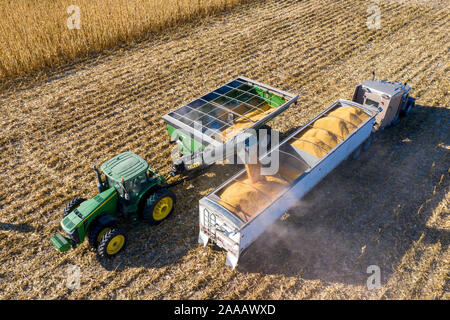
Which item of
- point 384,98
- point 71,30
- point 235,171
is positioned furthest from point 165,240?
point 71,30

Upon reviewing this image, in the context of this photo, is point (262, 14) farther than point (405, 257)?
Yes

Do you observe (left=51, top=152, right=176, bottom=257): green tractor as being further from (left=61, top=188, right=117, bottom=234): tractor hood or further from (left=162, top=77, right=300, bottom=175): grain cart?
(left=162, top=77, right=300, bottom=175): grain cart

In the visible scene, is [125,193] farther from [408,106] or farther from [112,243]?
[408,106]

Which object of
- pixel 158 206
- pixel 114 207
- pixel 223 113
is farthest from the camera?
pixel 223 113

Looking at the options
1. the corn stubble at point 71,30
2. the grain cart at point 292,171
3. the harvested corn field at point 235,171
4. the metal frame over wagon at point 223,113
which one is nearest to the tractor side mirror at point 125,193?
the harvested corn field at point 235,171
